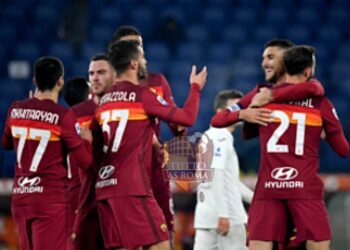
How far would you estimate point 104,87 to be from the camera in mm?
6762

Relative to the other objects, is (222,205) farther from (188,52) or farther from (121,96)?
(188,52)

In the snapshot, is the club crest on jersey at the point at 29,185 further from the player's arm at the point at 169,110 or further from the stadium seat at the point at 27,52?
the stadium seat at the point at 27,52

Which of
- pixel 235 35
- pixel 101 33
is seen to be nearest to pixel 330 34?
pixel 235 35

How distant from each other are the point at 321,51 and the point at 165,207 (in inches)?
373

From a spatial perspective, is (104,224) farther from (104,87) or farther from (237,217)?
(237,217)

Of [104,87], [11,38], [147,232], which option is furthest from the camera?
[11,38]

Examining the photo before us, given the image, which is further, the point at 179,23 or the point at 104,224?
the point at 179,23

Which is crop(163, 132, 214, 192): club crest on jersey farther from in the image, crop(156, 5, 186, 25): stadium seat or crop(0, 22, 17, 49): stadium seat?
crop(156, 5, 186, 25): stadium seat

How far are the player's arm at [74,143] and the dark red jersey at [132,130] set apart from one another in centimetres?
25

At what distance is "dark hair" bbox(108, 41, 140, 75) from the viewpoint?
5816 millimetres

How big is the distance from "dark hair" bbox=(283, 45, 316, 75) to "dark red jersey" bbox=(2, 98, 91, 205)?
62.4 inches

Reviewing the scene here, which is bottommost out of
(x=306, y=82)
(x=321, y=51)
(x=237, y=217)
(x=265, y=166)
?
(x=237, y=217)

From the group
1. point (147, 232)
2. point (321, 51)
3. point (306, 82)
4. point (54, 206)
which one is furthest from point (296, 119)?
point (321, 51)

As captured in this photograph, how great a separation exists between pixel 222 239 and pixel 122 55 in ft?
8.85
